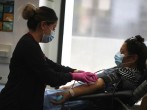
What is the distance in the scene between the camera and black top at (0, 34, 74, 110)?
5.42 ft

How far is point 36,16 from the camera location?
5.70 feet

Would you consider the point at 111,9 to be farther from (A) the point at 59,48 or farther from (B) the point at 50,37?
(B) the point at 50,37

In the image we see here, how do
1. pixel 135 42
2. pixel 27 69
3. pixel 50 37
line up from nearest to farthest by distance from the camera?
pixel 27 69, pixel 50 37, pixel 135 42

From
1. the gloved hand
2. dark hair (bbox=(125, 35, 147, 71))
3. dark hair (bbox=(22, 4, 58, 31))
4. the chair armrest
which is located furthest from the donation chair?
dark hair (bbox=(22, 4, 58, 31))

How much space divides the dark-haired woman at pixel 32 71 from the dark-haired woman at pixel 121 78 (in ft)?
0.62

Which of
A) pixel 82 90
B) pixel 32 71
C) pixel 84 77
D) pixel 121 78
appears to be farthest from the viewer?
pixel 121 78

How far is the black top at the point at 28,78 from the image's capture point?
165 cm

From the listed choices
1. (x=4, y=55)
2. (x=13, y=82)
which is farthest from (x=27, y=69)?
(x=4, y=55)

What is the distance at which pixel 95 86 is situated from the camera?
198cm

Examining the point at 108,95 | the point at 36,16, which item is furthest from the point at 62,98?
the point at 36,16

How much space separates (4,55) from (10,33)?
247 millimetres

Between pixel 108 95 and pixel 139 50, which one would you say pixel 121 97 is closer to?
pixel 108 95

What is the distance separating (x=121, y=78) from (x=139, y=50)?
0.27 metres

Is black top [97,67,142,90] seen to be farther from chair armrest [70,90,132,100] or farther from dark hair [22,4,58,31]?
dark hair [22,4,58,31]
